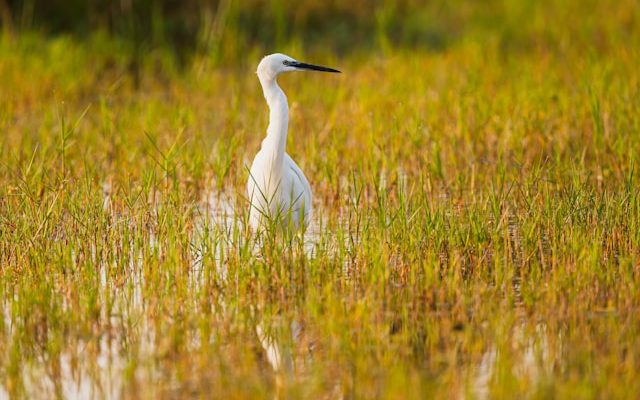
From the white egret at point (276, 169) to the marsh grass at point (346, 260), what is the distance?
155 millimetres

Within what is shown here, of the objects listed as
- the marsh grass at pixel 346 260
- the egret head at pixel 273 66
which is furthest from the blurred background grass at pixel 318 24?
the egret head at pixel 273 66

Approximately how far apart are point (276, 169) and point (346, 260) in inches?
29.8

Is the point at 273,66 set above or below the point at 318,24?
below

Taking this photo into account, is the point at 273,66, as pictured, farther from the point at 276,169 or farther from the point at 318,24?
the point at 318,24

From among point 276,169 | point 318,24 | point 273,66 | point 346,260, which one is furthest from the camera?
point 318,24

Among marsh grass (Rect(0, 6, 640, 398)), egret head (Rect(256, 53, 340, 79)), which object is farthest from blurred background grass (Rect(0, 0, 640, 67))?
egret head (Rect(256, 53, 340, 79))

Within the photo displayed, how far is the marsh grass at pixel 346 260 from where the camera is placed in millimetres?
4020

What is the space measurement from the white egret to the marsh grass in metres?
0.16

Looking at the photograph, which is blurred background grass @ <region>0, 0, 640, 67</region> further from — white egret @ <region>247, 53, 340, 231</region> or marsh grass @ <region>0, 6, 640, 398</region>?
white egret @ <region>247, 53, 340, 231</region>

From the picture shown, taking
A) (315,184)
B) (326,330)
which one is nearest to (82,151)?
(315,184)

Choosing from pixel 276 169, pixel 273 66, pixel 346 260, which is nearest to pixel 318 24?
pixel 273 66

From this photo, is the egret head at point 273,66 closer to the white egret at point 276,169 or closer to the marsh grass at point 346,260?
the white egret at point 276,169

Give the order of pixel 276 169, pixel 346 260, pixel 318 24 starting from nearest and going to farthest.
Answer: pixel 346 260
pixel 276 169
pixel 318 24

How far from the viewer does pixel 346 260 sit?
5.43 m
